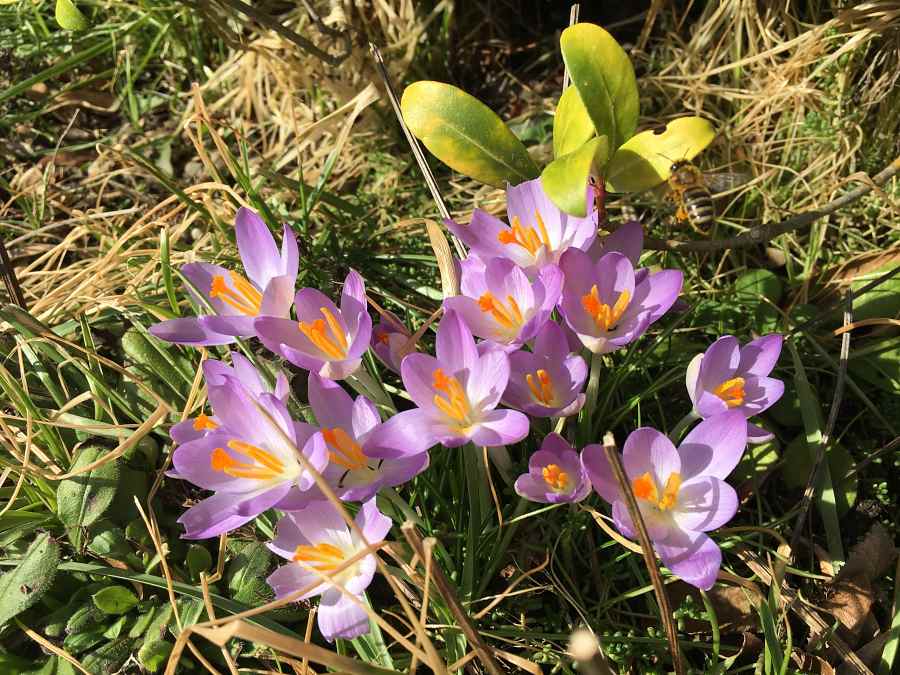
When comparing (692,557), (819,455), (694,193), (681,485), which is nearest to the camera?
(692,557)

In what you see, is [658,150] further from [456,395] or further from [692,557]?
[692,557]

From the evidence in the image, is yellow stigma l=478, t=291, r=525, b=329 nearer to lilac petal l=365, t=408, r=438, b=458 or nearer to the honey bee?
lilac petal l=365, t=408, r=438, b=458

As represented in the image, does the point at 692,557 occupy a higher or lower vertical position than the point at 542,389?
lower

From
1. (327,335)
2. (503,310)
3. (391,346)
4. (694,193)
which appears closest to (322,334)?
(327,335)

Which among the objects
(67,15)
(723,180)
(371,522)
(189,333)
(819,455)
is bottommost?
(819,455)

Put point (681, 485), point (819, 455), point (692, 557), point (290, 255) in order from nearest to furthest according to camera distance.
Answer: point (692, 557) < point (681, 485) < point (290, 255) < point (819, 455)

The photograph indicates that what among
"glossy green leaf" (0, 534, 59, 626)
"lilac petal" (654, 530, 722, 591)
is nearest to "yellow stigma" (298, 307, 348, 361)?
"lilac petal" (654, 530, 722, 591)

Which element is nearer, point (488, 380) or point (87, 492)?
point (488, 380)
